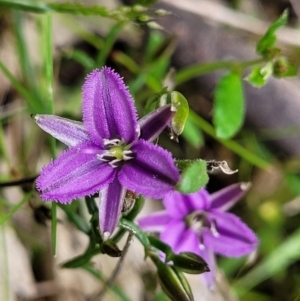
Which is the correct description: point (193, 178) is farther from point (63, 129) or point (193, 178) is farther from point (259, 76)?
point (259, 76)

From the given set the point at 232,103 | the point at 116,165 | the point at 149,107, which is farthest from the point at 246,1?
the point at 116,165

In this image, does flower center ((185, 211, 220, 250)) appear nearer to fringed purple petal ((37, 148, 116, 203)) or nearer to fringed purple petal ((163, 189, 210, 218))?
fringed purple petal ((163, 189, 210, 218))

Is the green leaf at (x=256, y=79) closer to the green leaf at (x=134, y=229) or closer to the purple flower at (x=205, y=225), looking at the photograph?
the purple flower at (x=205, y=225)

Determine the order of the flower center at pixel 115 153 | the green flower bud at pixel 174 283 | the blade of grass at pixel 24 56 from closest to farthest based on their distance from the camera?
the flower center at pixel 115 153 < the green flower bud at pixel 174 283 < the blade of grass at pixel 24 56

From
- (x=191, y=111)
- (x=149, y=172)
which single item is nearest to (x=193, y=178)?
(x=149, y=172)

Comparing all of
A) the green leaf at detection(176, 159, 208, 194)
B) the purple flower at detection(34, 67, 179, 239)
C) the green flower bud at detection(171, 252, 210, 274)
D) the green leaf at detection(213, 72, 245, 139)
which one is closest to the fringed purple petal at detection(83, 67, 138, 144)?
the purple flower at detection(34, 67, 179, 239)

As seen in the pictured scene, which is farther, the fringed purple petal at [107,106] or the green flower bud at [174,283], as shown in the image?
the green flower bud at [174,283]

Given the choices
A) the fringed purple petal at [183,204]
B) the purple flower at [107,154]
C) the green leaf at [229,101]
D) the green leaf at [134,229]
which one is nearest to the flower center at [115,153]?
the purple flower at [107,154]

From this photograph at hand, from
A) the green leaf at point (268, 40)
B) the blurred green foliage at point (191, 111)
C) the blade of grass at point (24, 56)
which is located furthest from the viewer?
the blade of grass at point (24, 56)
